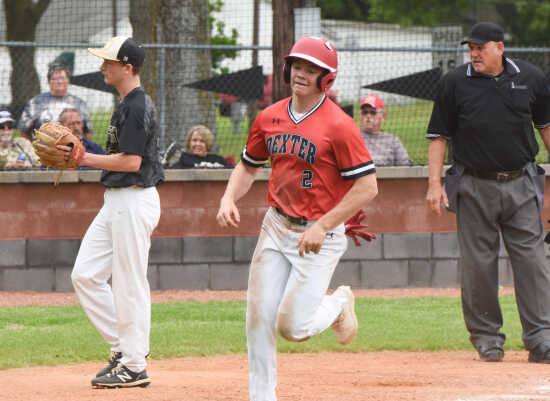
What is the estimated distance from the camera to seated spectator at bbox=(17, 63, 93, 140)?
1084 cm

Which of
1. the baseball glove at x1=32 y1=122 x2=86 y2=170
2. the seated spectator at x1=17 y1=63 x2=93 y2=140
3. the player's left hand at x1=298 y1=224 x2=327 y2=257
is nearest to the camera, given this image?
the player's left hand at x1=298 y1=224 x2=327 y2=257

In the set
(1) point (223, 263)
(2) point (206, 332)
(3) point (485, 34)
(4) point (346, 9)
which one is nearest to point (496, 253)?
(3) point (485, 34)

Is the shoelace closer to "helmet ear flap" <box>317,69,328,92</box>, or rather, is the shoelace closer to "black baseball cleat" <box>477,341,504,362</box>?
"helmet ear flap" <box>317,69,328,92</box>

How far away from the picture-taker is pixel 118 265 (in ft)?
20.0

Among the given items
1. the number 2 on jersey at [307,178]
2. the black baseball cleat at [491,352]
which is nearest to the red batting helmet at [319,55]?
the number 2 on jersey at [307,178]

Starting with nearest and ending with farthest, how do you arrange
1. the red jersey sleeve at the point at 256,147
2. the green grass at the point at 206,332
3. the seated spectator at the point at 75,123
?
the red jersey sleeve at the point at 256,147, the green grass at the point at 206,332, the seated spectator at the point at 75,123

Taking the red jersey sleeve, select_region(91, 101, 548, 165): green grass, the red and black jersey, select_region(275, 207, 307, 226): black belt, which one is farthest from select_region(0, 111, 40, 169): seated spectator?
select_region(275, 207, 307, 226): black belt

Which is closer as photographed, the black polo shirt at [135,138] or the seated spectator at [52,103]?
the black polo shirt at [135,138]

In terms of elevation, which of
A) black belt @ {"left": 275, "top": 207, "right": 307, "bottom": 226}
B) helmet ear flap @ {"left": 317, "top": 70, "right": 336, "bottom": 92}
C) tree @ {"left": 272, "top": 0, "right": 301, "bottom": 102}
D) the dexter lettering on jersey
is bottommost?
black belt @ {"left": 275, "top": 207, "right": 307, "bottom": 226}

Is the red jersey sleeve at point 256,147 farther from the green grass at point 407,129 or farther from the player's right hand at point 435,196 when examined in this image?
the green grass at point 407,129

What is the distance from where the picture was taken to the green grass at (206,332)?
25.1ft

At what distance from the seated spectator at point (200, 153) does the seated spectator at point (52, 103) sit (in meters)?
1.10

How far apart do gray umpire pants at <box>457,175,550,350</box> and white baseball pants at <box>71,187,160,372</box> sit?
245cm

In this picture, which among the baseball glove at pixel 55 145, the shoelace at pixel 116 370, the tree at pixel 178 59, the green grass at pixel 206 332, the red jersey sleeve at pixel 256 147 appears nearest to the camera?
the red jersey sleeve at pixel 256 147
